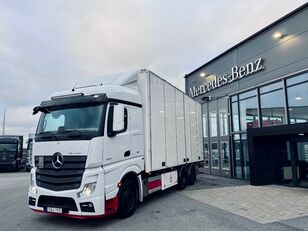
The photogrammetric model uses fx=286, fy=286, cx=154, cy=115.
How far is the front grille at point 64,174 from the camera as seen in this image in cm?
614

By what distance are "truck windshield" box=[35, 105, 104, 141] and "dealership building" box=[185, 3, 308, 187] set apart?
26.1 ft

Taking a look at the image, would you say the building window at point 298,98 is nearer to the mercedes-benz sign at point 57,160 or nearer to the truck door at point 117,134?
the truck door at point 117,134

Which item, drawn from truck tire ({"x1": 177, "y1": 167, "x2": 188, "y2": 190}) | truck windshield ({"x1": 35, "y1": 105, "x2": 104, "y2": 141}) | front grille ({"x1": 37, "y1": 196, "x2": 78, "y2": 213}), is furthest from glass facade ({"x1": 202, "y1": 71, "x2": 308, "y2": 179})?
front grille ({"x1": 37, "y1": 196, "x2": 78, "y2": 213})

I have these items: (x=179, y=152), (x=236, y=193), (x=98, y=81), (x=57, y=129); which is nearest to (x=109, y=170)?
(x=57, y=129)

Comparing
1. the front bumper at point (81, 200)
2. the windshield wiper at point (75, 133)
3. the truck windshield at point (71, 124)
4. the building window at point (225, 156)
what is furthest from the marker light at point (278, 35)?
the front bumper at point (81, 200)

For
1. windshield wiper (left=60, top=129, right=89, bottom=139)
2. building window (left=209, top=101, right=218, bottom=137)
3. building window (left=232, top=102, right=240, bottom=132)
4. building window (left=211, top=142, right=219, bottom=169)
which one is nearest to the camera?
windshield wiper (left=60, top=129, right=89, bottom=139)

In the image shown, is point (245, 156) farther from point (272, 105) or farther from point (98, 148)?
point (98, 148)

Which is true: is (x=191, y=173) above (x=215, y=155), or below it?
below

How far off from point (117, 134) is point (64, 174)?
147 cm

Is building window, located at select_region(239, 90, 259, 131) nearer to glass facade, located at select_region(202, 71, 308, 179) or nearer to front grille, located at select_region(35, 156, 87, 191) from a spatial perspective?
glass facade, located at select_region(202, 71, 308, 179)

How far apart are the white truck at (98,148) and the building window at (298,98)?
6.34 m

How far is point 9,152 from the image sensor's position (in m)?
23.5

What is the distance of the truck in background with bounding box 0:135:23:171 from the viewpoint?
2323 centimetres

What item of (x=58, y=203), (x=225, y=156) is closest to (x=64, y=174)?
(x=58, y=203)
